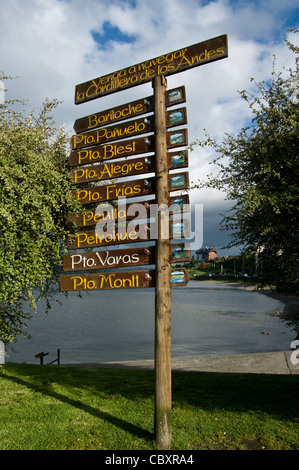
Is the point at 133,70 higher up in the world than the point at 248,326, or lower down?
higher up

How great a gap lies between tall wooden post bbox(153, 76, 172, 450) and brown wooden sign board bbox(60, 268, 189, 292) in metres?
0.23

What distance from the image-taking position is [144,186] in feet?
24.0

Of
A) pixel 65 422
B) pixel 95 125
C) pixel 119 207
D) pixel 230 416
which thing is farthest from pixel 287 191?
pixel 65 422

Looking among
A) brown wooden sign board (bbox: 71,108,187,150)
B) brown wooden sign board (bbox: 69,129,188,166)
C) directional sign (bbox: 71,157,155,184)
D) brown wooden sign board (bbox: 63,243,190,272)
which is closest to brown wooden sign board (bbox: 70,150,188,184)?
directional sign (bbox: 71,157,155,184)

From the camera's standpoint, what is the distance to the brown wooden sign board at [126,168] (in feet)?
22.7

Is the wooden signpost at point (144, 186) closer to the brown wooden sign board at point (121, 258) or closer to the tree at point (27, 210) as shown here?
the brown wooden sign board at point (121, 258)

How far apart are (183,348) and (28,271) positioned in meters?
29.4

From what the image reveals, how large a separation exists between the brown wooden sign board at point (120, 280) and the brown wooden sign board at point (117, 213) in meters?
1.21

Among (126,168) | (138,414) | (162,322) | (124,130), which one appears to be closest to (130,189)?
(126,168)

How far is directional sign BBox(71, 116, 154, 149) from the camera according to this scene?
745cm

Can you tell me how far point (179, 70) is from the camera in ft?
23.7

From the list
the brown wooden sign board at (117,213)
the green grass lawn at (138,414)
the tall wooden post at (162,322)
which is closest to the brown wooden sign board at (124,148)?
the tall wooden post at (162,322)

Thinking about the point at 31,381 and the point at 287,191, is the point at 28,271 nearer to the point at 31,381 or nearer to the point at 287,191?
the point at 31,381

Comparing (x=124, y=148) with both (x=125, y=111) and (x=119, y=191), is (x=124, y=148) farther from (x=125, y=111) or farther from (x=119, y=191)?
(x=119, y=191)
